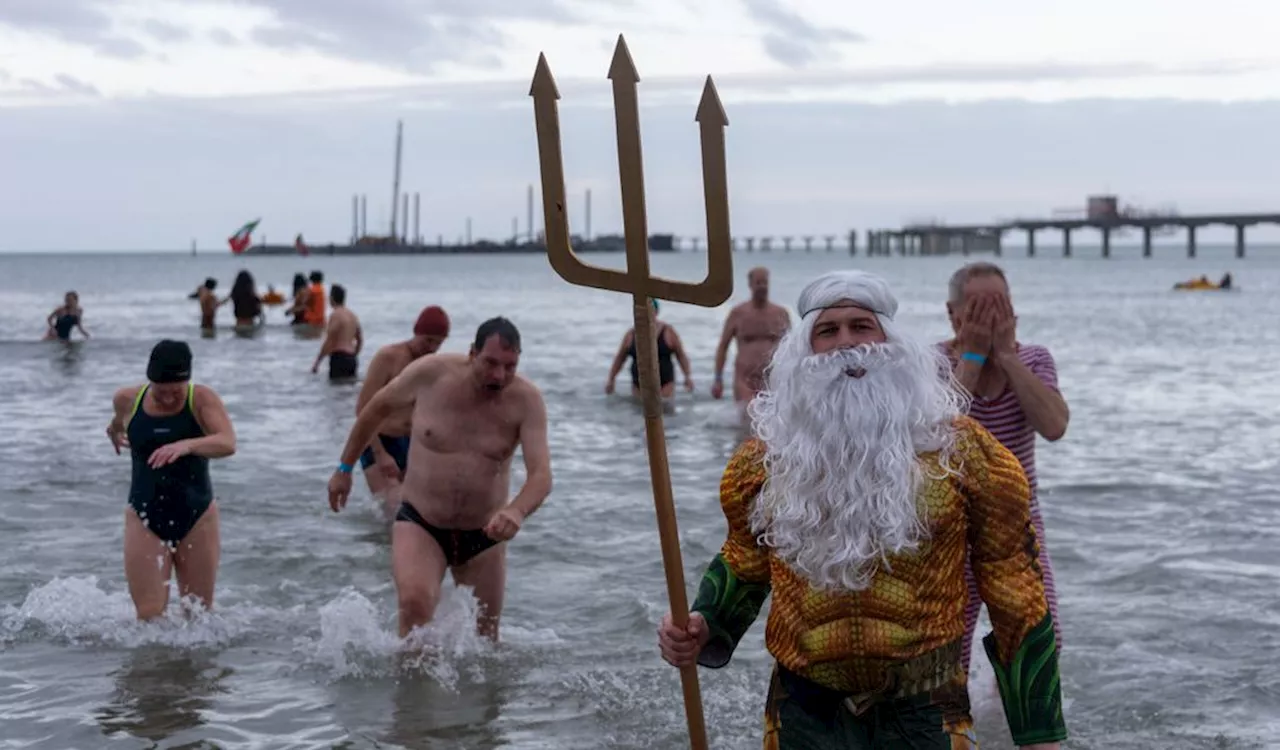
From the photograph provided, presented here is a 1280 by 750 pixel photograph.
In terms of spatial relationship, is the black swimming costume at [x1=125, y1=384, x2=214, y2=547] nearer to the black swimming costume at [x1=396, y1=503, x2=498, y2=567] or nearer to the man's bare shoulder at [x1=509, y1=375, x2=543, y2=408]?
the black swimming costume at [x1=396, y1=503, x2=498, y2=567]

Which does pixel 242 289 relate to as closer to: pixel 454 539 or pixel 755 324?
pixel 755 324

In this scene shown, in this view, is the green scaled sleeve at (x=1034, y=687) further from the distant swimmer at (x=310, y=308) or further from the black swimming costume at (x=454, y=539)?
the distant swimmer at (x=310, y=308)

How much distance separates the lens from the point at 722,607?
3492 mm

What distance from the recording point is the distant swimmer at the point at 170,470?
714 cm

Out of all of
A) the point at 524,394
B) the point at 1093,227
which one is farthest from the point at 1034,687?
the point at 1093,227

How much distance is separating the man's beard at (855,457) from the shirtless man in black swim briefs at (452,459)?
355 cm

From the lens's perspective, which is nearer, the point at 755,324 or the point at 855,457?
the point at 855,457

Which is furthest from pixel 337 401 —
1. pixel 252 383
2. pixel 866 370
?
pixel 866 370

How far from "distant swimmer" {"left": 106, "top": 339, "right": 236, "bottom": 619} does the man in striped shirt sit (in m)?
3.44

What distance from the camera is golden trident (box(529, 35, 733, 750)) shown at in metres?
3.19

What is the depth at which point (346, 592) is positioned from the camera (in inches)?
356

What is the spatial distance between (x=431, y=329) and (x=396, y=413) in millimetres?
844

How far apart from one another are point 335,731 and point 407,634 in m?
0.72

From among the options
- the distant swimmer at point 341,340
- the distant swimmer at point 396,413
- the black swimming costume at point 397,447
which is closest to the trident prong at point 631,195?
the distant swimmer at point 396,413
